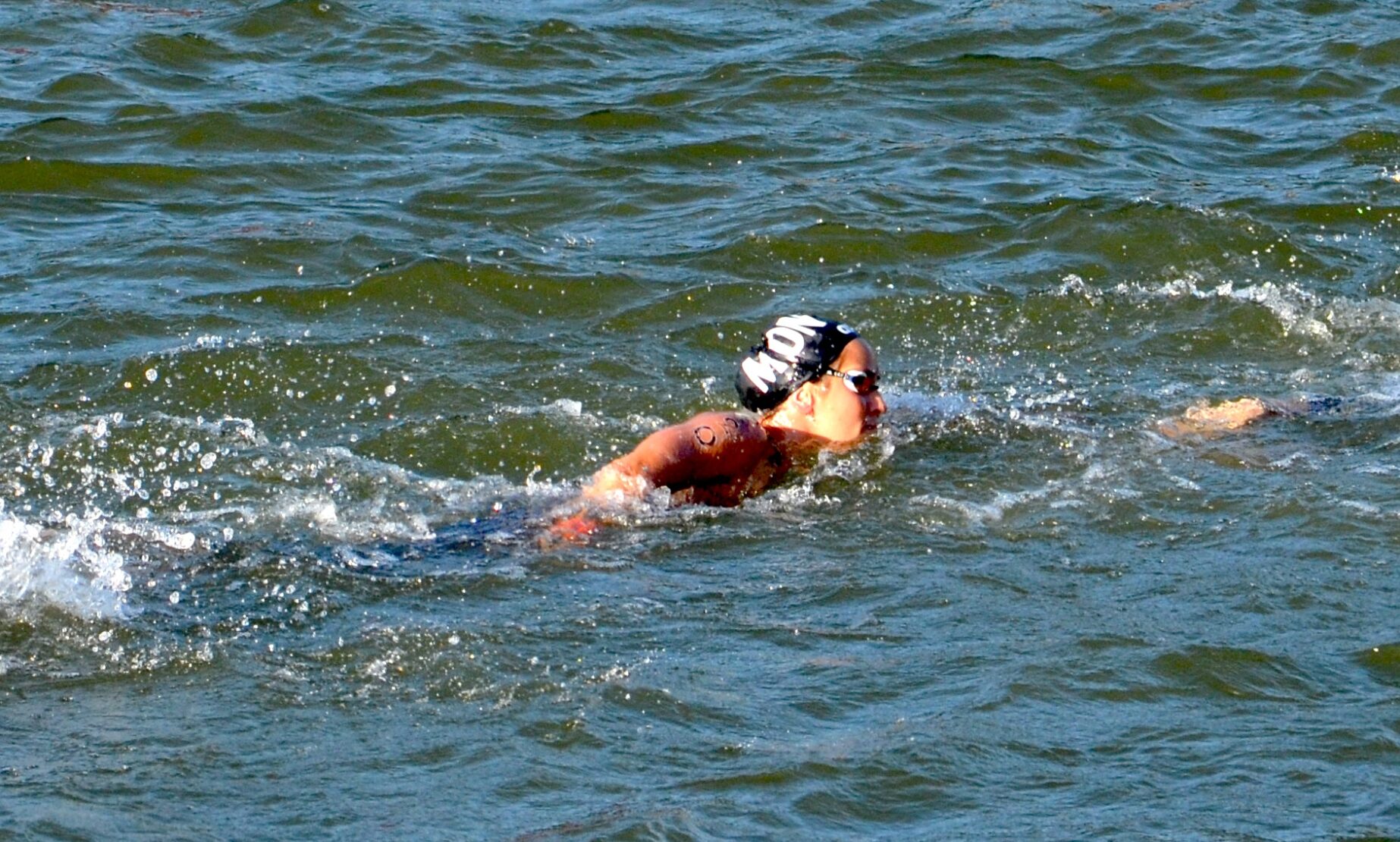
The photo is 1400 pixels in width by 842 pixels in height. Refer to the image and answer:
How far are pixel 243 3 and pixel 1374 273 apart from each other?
914 centimetres

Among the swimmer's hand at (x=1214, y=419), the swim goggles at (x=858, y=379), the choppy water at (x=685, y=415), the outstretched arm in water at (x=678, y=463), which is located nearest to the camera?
the choppy water at (x=685, y=415)

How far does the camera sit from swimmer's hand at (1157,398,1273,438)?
823 cm

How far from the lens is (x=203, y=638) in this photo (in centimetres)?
596

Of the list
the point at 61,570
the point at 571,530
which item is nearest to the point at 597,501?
the point at 571,530

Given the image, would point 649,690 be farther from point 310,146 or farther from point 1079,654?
point 310,146

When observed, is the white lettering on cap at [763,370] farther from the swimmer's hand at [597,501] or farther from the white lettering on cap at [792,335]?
the swimmer's hand at [597,501]

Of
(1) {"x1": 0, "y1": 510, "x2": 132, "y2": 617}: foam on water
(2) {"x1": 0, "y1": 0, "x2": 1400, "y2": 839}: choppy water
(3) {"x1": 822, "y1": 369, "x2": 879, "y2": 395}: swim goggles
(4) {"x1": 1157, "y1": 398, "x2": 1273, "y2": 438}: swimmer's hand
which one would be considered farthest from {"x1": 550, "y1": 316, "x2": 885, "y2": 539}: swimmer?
(1) {"x1": 0, "y1": 510, "x2": 132, "y2": 617}: foam on water

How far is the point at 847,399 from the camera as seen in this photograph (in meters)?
7.92

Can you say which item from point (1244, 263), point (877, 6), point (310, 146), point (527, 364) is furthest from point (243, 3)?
point (1244, 263)

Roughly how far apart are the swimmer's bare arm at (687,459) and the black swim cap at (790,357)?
0.24m

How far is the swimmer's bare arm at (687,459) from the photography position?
7.33m

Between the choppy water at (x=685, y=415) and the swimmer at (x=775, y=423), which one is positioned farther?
the swimmer at (x=775, y=423)

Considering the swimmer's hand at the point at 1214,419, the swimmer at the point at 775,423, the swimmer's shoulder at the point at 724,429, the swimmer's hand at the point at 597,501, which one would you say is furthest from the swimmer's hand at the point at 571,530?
the swimmer's hand at the point at 1214,419

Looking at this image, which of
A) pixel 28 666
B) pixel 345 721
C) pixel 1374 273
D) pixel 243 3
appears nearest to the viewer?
pixel 345 721
